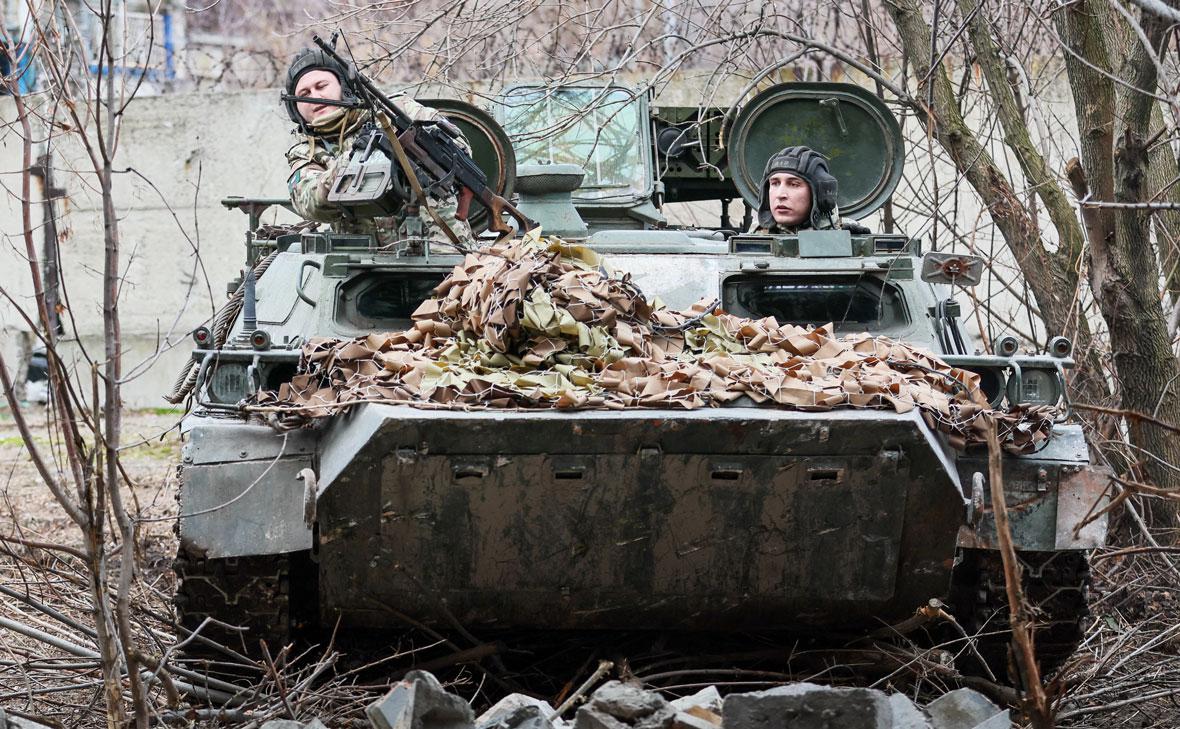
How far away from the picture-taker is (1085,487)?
4812 millimetres

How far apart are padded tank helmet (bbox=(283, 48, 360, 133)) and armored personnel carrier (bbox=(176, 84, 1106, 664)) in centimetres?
56

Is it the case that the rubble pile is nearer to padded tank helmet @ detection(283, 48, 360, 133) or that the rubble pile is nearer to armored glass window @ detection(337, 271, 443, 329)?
armored glass window @ detection(337, 271, 443, 329)

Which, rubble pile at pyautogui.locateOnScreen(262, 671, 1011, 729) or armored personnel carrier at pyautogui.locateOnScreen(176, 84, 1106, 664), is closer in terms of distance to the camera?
rubble pile at pyautogui.locateOnScreen(262, 671, 1011, 729)

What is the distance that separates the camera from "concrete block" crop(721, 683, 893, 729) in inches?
146

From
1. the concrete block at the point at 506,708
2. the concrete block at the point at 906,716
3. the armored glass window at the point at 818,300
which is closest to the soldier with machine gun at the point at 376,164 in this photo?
the armored glass window at the point at 818,300

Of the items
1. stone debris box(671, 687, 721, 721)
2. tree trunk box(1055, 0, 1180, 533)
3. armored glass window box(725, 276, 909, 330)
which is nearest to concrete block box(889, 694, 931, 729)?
stone debris box(671, 687, 721, 721)

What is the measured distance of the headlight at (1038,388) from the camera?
5.01m

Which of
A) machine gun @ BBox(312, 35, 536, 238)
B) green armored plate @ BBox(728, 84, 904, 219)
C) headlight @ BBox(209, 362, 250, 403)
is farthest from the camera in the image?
green armored plate @ BBox(728, 84, 904, 219)

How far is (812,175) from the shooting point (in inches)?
246

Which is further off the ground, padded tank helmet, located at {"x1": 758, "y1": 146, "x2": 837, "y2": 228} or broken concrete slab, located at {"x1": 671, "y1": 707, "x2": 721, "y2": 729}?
padded tank helmet, located at {"x1": 758, "y1": 146, "x2": 837, "y2": 228}

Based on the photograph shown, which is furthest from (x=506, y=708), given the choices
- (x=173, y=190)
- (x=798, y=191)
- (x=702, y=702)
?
(x=173, y=190)

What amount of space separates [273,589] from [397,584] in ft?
1.38

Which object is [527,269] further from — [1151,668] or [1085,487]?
[1151,668]

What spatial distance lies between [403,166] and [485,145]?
36.9 inches
